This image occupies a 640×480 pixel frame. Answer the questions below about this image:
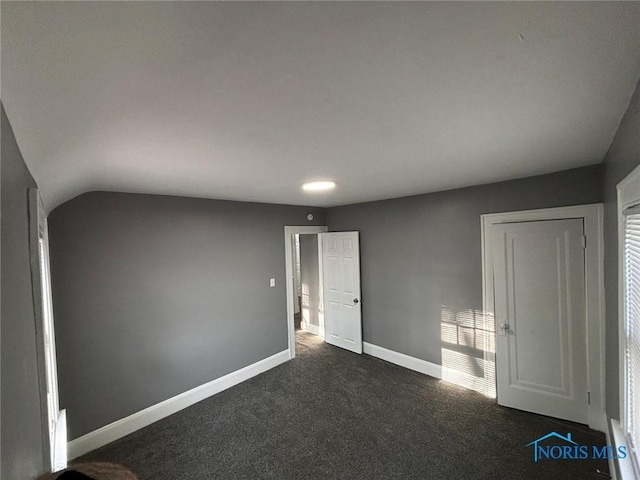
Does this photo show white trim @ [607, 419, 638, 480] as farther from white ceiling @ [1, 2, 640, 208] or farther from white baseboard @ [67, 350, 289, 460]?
white baseboard @ [67, 350, 289, 460]

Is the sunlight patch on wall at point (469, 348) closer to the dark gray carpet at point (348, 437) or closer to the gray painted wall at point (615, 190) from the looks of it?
the dark gray carpet at point (348, 437)

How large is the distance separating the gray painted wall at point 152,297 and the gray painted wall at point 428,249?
1.56 metres

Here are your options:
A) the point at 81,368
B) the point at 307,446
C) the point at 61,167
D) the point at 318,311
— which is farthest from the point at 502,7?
the point at 318,311

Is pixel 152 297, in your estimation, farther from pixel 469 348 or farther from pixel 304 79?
pixel 469 348

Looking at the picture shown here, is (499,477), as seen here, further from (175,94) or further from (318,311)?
(318,311)

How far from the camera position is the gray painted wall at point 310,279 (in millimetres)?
5422

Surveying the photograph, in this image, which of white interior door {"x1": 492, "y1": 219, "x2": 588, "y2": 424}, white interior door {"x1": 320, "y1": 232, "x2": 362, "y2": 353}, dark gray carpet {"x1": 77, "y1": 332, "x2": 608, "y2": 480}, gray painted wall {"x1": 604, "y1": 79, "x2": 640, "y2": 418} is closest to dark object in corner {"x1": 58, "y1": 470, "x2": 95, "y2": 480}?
dark gray carpet {"x1": 77, "y1": 332, "x2": 608, "y2": 480}

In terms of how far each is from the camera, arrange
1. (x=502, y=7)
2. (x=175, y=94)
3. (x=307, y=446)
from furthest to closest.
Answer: (x=307, y=446) → (x=175, y=94) → (x=502, y=7)

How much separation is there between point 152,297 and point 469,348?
367 centimetres

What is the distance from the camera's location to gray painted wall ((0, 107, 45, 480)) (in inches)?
27.3

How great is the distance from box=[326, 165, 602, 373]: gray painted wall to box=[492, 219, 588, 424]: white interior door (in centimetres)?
25

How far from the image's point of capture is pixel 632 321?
Result: 52.2 inches

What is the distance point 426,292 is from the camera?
11.6 feet

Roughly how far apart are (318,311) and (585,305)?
3.95 metres
